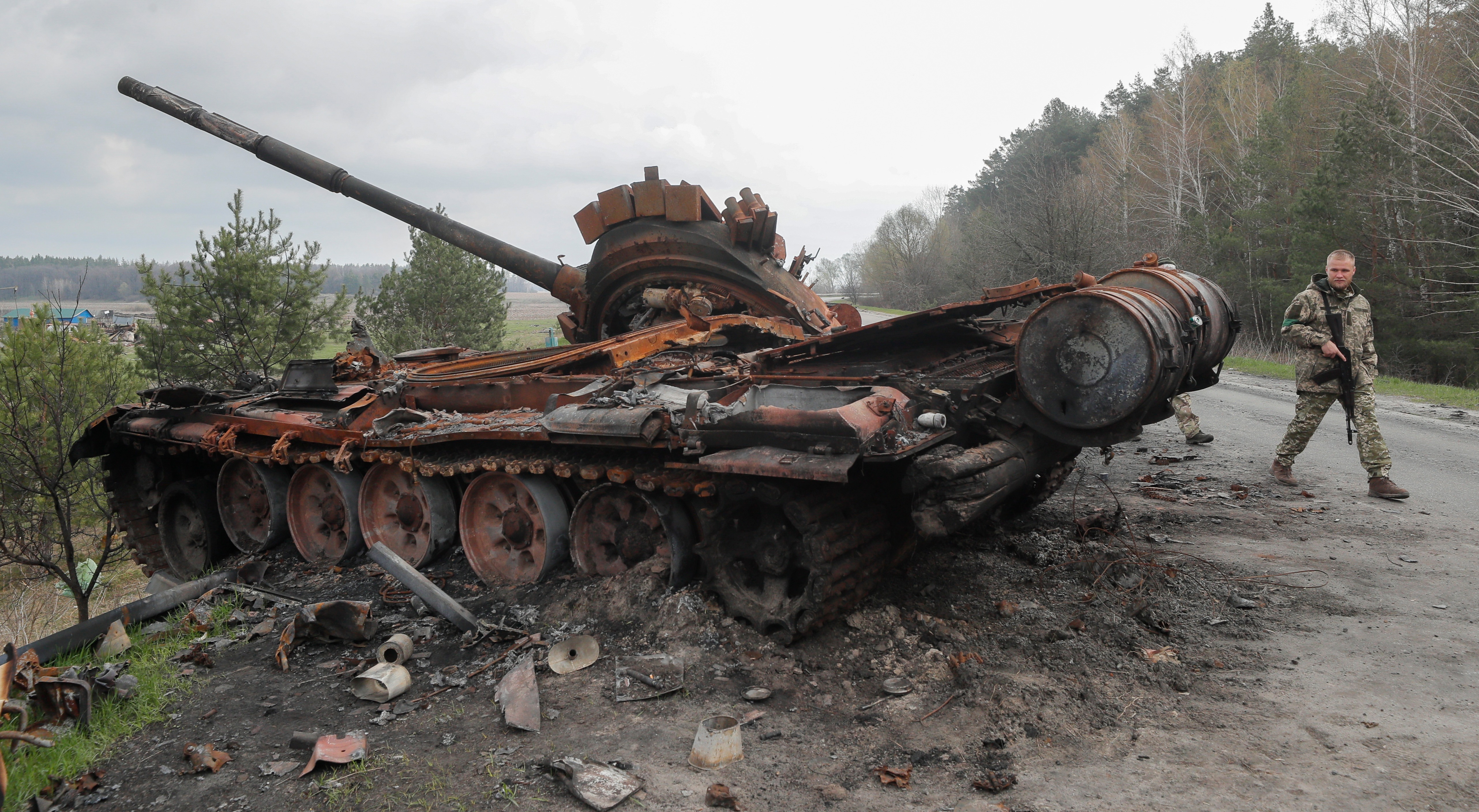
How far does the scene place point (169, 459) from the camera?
362 inches

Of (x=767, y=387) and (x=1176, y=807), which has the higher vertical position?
(x=767, y=387)

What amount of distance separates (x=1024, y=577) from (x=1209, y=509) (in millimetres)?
→ 2434

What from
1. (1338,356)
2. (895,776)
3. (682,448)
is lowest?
(895,776)

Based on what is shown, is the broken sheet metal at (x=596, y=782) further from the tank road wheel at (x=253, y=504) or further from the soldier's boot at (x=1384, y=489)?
the soldier's boot at (x=1384, y=489)

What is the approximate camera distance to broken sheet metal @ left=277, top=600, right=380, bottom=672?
5293 mm

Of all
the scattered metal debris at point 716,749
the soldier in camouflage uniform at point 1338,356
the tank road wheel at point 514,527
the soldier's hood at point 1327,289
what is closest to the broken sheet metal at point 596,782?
the scattered metal debris at point 716,749

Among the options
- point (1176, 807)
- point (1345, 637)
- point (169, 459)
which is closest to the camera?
point (1176, 807)

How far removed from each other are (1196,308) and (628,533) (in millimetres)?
3683

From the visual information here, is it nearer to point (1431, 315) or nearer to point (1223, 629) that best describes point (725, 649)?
point (1223, 629)

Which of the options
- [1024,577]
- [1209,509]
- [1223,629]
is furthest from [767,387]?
[1209,509]

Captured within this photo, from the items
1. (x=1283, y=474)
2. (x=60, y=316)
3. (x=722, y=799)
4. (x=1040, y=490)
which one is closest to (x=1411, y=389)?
(x=1283, y=474)

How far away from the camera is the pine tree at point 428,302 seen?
23.9 meters

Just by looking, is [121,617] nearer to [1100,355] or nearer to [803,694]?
[803,694]

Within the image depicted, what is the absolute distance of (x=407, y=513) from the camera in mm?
7008
